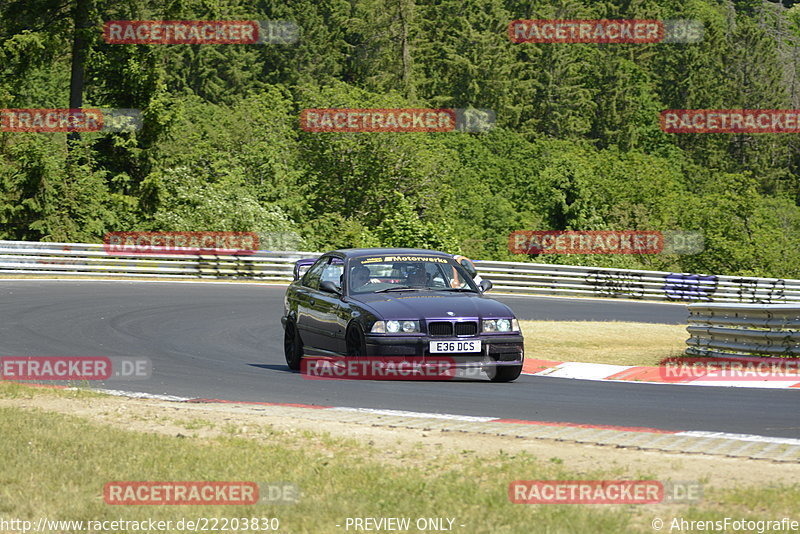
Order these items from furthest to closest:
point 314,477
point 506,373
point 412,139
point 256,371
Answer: point 412,139 < point 256,371 < point 506,373 < point 314,477

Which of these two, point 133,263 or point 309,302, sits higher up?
point 309,302

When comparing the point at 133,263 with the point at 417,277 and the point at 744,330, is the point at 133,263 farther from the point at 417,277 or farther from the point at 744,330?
the point at 744,330

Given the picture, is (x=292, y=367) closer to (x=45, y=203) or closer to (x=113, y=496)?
(x=113, y=496)

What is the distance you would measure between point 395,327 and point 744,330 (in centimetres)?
643

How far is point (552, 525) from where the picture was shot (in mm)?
6043

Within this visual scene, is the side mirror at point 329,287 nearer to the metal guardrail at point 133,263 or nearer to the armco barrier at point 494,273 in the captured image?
the metal guardrail at point 133,263

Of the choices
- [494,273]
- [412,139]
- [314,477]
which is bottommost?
[494,273]

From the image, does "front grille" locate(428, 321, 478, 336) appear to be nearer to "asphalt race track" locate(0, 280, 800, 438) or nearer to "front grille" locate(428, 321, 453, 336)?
"front grille" locate(428, 321, 453, 336)

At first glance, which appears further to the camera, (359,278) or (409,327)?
(359,278)

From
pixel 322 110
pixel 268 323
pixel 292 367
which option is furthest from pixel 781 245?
pixel 292 367

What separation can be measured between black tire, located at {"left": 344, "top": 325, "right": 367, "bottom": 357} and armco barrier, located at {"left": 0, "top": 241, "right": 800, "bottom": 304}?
64.5ft

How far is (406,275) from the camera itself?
13703mm

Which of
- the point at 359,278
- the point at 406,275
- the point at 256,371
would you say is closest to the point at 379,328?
the point at 359,278

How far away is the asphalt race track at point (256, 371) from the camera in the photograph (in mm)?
10328
